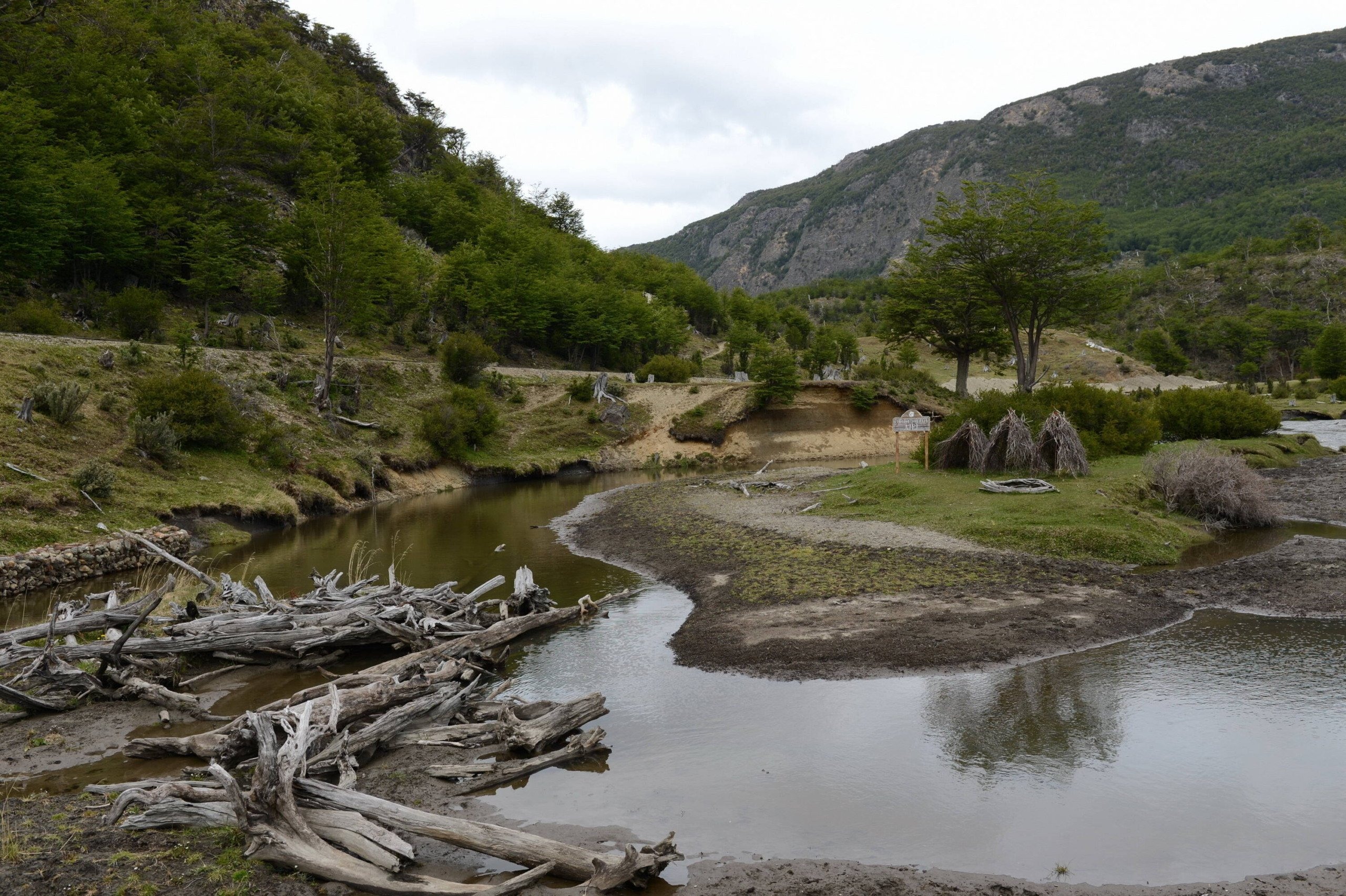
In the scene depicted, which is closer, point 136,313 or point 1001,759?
point 1001,759

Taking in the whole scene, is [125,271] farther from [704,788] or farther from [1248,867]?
[1248,867]

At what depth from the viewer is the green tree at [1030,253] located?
146ft

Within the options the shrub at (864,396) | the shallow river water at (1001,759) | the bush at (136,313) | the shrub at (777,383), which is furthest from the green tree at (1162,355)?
→ the bush at (136,313)

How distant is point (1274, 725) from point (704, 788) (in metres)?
6.79

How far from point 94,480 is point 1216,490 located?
3113 cm

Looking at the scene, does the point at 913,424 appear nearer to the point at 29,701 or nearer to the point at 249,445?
the point at 29,701

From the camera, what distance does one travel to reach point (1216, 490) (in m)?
21.1

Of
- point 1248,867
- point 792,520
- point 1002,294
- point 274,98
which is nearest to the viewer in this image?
point 1248,867

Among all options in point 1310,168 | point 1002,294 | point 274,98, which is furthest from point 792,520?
point 1310,168

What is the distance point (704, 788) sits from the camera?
8.45m

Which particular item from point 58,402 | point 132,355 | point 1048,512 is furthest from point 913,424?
point 132,355

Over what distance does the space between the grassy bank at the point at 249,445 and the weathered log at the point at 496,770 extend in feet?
52.5

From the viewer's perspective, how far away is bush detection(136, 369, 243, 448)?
29.3 meters

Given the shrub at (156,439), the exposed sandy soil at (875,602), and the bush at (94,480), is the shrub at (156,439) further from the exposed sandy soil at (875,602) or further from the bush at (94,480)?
the exposed sandy soil at (875,602)
